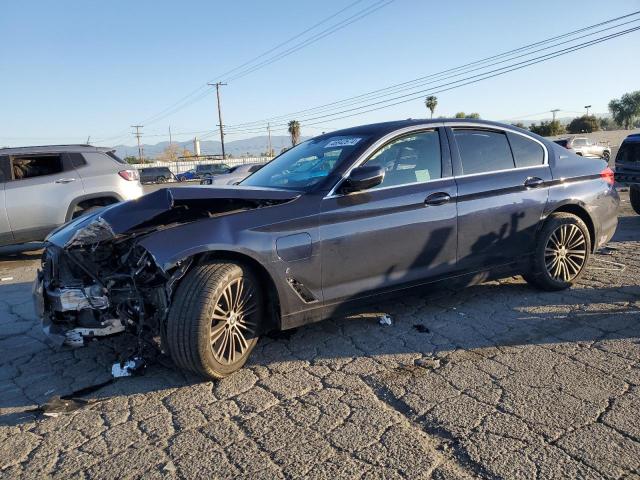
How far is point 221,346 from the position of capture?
3328mm

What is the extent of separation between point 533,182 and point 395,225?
169 centimetres

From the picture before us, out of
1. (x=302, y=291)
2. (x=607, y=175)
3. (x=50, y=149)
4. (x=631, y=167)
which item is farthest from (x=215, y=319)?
(x=631, y=167)

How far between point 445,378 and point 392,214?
128cm

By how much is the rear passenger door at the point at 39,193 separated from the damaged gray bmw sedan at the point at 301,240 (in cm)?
469

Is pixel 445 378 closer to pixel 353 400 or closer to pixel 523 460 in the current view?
pixel 353 400

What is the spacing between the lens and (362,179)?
3.61 metres

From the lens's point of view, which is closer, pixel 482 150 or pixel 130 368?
pixel 130 368

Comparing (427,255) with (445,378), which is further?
(427,255)

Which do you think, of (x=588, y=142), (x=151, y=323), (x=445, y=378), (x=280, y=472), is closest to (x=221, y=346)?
(x=151, y=323)

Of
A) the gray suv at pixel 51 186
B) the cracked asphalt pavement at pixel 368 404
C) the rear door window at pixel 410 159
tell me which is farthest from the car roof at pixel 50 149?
the rear door window at pixel 410 159

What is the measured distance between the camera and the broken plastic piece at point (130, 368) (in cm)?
348

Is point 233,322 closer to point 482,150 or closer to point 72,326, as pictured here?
point 72,326

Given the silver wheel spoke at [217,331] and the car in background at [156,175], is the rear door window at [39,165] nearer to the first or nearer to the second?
the silver wheel spoke at [217,331]

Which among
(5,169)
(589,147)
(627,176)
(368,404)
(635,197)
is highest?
(5,169)
